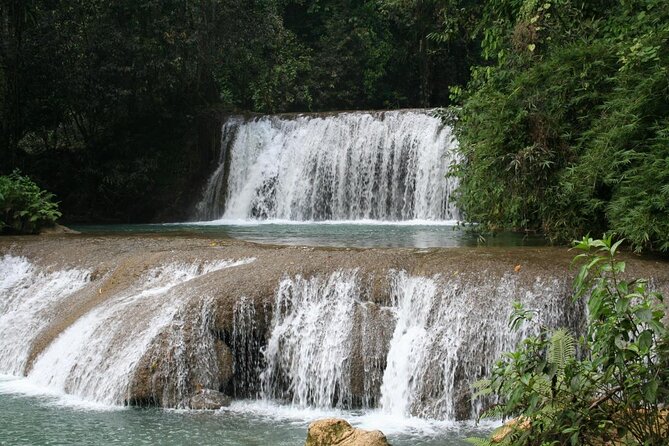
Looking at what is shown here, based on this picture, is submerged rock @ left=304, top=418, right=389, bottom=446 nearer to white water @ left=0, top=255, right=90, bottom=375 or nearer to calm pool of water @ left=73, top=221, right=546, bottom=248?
white water @ left=0, top=255, right=90, bottom=375

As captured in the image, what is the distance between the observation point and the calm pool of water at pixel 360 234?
40.1 feet

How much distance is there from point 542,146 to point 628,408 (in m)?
6.29

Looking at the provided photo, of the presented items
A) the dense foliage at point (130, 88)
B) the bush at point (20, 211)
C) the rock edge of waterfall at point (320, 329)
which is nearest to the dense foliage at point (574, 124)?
the rock edge of waterfall at point (320, 329)

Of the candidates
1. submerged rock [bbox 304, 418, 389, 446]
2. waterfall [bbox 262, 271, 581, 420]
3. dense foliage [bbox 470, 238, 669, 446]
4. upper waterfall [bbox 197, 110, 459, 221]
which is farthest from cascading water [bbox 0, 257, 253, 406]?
upper waterfall [bbox 197, 110, 459, 221]

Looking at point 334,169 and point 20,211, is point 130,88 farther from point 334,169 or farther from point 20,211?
point 20,211

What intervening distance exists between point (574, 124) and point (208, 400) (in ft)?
18.3

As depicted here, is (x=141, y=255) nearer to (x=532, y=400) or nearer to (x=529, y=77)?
(x=529, y=77)

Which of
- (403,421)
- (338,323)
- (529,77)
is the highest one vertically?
(529,77)

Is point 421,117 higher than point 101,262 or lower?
higher

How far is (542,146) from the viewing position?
10.3 metres

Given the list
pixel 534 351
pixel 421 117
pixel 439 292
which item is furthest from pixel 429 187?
pixel 534 351

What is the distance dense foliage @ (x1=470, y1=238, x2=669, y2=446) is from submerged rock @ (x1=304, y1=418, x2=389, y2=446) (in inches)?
42.1

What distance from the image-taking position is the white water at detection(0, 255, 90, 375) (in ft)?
33.6

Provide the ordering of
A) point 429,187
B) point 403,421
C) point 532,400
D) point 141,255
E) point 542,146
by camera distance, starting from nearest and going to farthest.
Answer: point 532,400 → point 403,421 → point 542,146 → point 141,255 → point 429,187
